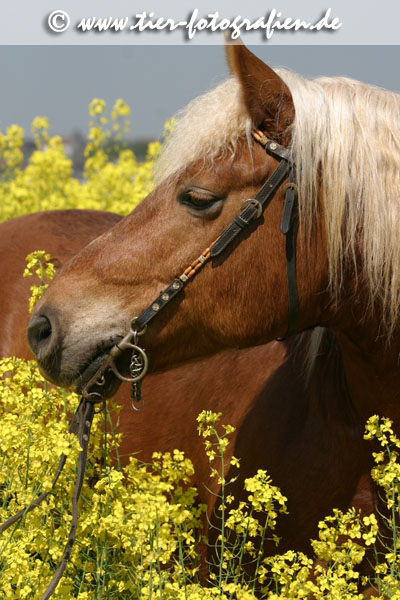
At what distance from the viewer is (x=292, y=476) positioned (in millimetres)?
2885

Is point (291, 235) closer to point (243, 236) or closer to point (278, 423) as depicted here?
point (243, 236)

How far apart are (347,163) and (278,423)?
106cm

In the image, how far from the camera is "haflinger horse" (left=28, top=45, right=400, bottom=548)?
2.53 meters

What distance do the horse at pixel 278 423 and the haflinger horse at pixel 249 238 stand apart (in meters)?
0.30

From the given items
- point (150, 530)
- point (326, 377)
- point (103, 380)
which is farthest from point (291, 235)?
point (150, 530)

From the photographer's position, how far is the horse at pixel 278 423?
283 centimetres

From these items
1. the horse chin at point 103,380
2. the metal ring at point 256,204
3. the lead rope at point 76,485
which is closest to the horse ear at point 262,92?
the metal ring at point 256,204

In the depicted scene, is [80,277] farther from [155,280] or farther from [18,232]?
[18,232]

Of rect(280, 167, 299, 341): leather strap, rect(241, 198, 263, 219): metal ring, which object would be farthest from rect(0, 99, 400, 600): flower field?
rect(241, 198, 263, 219): metal ring

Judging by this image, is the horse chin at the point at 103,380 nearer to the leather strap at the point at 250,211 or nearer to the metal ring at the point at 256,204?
the leather strap at the point at 250,211

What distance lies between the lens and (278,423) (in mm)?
2979

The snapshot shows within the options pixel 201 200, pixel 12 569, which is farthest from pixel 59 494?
pixel 201 200

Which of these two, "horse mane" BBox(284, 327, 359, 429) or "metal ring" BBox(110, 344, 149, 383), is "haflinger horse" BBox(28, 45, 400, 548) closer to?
"metal ring" BBox(110, 344, 149, 383)

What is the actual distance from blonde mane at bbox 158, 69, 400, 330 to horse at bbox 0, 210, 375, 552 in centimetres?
49
